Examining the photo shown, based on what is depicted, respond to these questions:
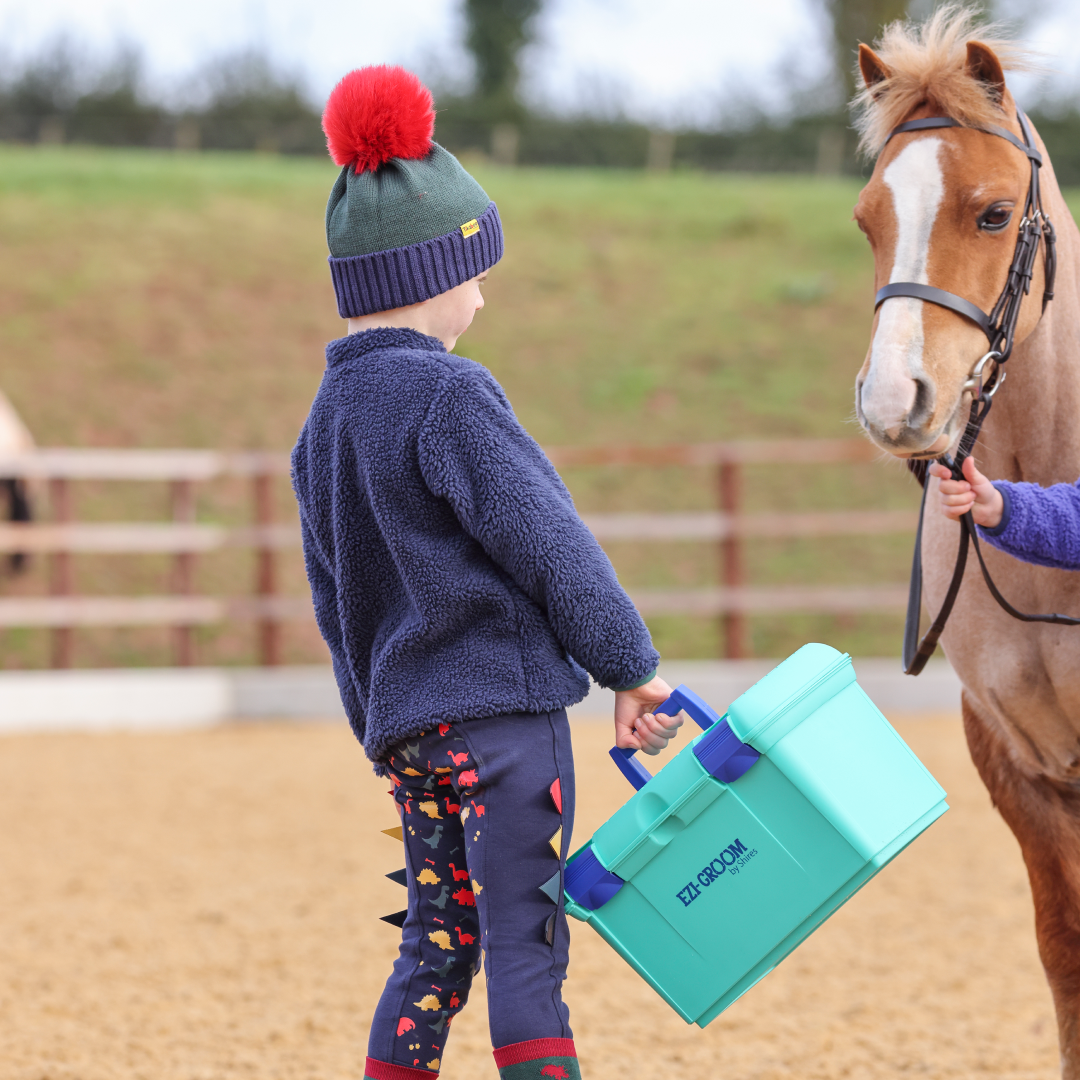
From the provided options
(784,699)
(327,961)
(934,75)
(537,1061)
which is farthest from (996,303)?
(327,961)

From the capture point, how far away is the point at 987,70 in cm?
181

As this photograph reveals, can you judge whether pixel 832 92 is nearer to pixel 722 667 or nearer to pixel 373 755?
pixel 722 667

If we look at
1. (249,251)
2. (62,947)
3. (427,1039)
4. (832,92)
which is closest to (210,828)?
(62,947)

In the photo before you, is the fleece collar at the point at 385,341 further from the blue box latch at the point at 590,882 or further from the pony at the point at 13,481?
the pony at the point at 13,481

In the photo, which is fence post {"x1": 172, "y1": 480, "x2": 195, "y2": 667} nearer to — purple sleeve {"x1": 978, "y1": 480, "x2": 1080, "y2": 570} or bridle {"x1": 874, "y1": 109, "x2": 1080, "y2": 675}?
bridle {"x1": 874, "y1": 109, "x2": 1080, "y2": 675}

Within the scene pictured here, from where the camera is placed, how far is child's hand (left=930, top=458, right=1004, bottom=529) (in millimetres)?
1583

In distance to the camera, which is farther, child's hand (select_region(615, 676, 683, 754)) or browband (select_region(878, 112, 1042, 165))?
browband (select_region(878, 112, 1042, 165))

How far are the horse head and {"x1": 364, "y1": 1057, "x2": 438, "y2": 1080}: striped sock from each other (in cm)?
101

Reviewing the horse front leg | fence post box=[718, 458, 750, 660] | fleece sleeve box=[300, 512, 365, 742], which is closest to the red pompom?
fleece sleeve box=[300, 512, 365, 742]

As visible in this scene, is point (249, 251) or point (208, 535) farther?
point (249, 251)

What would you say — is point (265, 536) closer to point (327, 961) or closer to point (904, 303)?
point (327, 961)

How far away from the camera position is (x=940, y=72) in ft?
5.91

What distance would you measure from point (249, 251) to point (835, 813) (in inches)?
571

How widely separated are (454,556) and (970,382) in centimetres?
77
